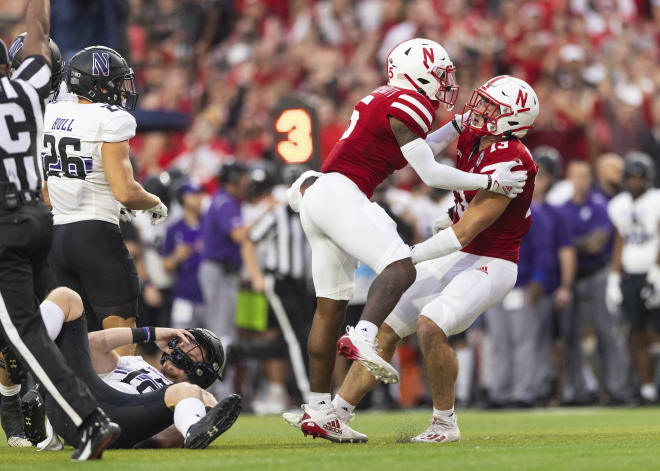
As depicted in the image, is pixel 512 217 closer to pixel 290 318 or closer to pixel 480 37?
→ pixel 290 318

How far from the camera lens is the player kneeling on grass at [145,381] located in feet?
21.3

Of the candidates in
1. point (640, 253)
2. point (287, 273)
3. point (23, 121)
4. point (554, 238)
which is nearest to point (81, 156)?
point (23, 121)

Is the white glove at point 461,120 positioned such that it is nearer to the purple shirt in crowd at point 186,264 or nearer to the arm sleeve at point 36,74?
the arm sleeve at point 36,74

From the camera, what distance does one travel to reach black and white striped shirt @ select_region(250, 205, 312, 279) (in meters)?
13.1

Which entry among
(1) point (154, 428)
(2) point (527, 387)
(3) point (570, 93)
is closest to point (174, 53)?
(3) point (570, 93)

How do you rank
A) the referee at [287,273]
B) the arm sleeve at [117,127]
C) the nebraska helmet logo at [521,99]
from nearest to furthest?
the arm sleeve at [117,127]
the nebraska helmet logo at [521,99]
the referee at [287,273]

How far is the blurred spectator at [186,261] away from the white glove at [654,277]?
498cm

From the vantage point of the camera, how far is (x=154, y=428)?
6801 mm

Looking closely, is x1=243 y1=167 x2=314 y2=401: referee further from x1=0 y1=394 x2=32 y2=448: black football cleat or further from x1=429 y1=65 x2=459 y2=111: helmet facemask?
x1=429 y1=65 x2=459 y2=111: helmet facemask

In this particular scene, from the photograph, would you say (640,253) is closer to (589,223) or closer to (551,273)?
(589,223)

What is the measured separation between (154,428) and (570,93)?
10234 mm

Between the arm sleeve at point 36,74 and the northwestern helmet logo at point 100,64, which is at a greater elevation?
the northwestern helmet logo at point 100,64

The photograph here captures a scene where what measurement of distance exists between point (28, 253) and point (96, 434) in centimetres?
97

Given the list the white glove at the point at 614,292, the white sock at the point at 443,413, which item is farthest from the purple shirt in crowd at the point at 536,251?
the white sock at the point at 443,413
